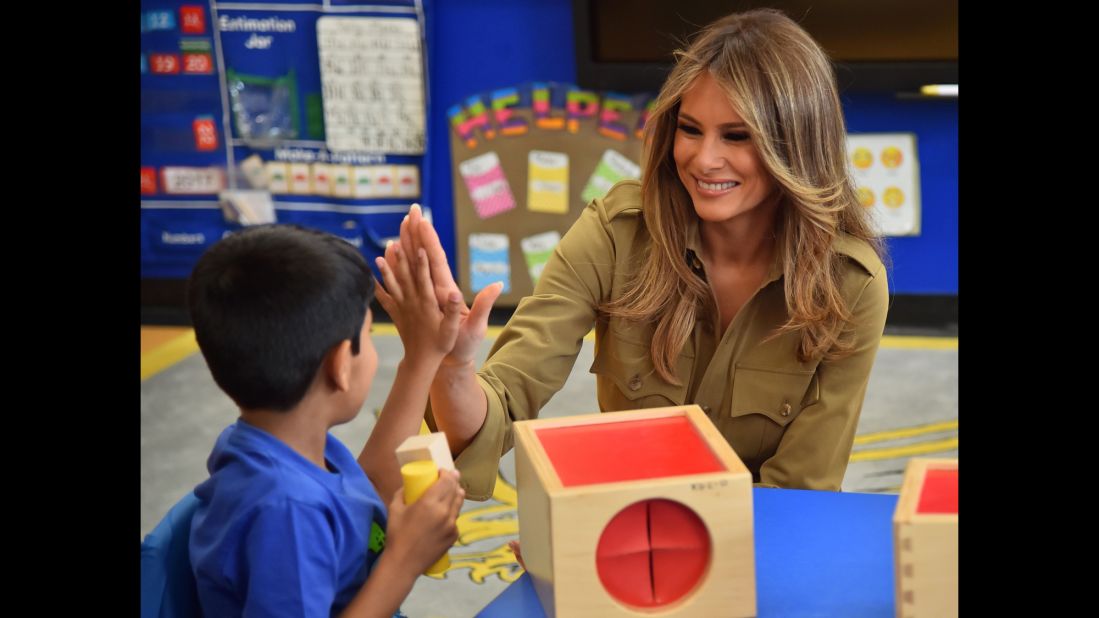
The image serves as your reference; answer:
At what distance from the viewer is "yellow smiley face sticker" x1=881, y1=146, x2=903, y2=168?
4.29 meters

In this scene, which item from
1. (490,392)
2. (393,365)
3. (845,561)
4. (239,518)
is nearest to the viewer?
(239,518)

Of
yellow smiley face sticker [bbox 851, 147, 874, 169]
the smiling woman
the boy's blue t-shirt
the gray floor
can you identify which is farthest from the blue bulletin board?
the boy's blue t-shirt

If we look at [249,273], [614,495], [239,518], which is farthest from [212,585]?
[614,495]

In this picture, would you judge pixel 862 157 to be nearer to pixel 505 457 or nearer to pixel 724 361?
pixel 505 457

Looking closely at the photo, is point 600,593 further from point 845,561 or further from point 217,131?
point 217,131

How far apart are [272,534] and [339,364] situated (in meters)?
0.19

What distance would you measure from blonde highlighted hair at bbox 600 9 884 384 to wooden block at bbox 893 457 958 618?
0.70m

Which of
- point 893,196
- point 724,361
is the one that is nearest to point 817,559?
point 724,361

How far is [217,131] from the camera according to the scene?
182 inches

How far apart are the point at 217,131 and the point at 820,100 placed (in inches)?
132

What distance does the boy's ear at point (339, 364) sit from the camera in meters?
1.23

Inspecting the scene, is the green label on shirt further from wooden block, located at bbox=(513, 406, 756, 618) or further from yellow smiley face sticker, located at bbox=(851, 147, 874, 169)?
yellow smiley face sticker, located at bbox=(851, 147, 874, 169)

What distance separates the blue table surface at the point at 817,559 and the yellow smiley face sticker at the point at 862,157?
2885 millimetres

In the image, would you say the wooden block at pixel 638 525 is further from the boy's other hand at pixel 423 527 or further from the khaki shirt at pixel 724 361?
the khaki shirt at pixel 724 361
